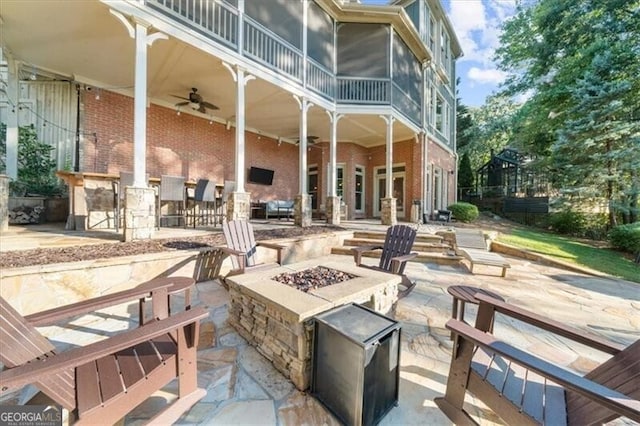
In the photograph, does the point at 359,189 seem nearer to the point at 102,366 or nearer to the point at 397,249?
the point at 397,249

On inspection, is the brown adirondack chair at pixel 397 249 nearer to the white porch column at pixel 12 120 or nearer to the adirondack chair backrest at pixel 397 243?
the adirondack chair backrest at pixel 397 243

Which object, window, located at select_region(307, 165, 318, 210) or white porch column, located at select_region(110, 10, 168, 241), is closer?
white porch column, located at select_region(110, 10, 168, 241)

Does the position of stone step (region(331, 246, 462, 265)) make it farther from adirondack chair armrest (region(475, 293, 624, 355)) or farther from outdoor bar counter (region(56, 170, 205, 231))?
outdoor bar counter (region(56, 170, 205, 231))

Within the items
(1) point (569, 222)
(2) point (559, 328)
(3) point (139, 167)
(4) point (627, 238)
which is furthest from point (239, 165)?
(1) point (569, 222)

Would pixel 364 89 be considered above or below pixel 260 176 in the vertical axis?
above

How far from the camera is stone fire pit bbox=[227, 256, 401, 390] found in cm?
171

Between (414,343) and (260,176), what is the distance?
8631mm

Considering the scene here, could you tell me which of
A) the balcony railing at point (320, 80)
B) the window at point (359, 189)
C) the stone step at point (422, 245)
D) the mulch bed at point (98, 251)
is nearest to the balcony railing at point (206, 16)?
the balcony railing at point (320, 80)

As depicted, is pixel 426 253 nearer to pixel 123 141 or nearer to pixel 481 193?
pixel 123 141

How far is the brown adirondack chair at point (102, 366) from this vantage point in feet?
3.48

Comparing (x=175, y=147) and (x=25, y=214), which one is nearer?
(x=25, y=214)

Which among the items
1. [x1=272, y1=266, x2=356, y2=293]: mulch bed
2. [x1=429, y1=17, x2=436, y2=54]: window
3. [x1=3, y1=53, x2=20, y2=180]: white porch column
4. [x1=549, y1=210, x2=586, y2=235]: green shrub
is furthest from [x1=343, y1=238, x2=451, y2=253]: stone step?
[x1=429, y1=17, x2=436, y2=54]: window

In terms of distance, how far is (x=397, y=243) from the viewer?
3.74 m

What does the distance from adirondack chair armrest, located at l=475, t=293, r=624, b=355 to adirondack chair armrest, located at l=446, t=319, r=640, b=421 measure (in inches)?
13.4
